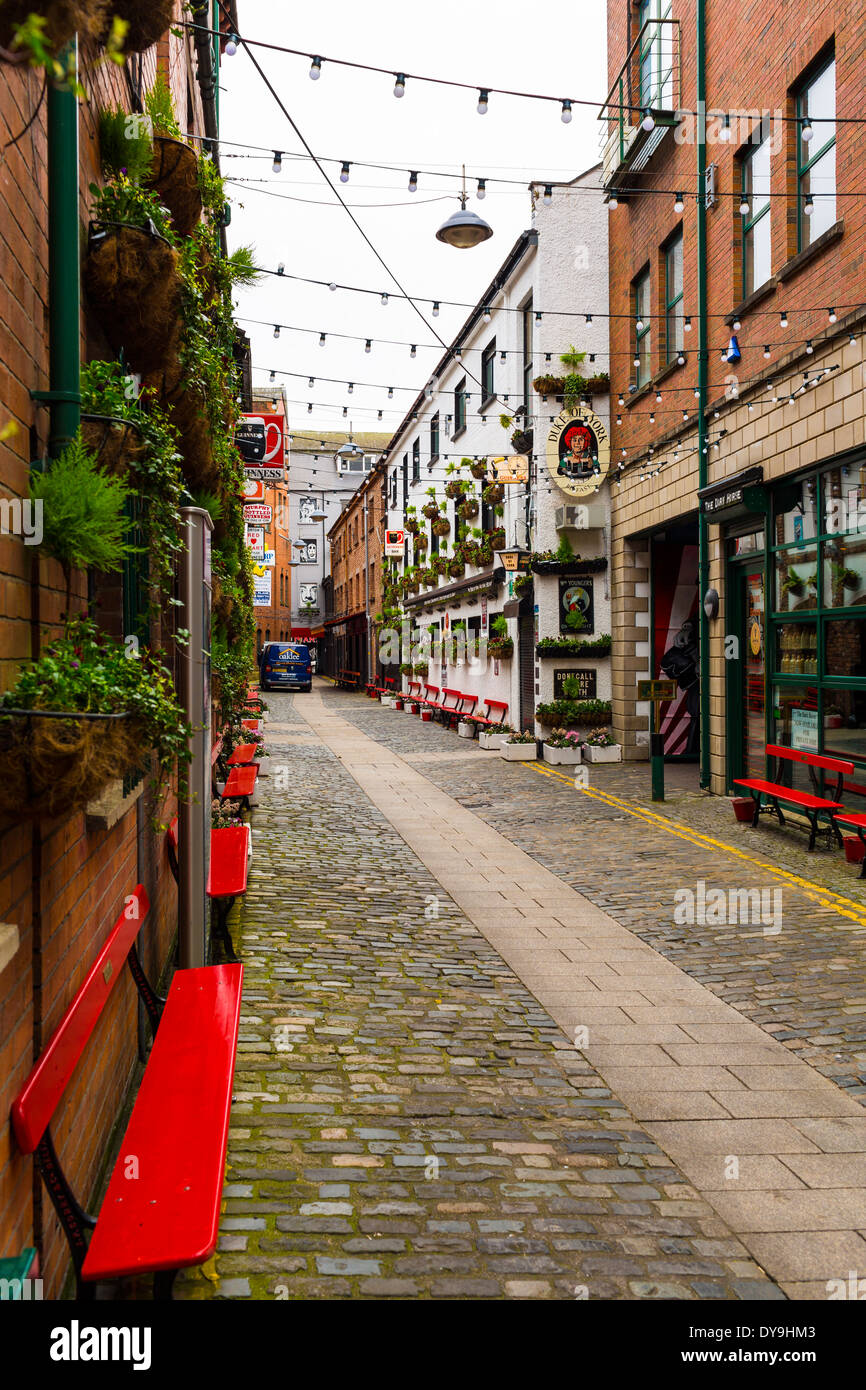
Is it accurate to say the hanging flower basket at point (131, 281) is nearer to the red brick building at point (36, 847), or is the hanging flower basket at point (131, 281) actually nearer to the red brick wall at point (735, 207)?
the red brick building at point (36, 847)

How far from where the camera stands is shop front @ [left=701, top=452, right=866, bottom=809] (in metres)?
9.75

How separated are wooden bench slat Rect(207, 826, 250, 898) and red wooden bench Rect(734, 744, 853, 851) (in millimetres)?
5270

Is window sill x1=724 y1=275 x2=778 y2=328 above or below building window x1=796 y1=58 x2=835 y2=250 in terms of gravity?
below

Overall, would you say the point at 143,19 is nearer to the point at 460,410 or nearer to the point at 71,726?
the point at 71,726

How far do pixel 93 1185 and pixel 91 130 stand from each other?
404cm

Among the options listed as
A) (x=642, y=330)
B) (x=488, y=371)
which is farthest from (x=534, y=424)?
(x=488, y=371)

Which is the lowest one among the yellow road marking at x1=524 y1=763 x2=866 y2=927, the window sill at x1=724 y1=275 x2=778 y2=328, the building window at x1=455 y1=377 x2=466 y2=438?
the yellow road marking at x1=524 y1=763 x2=866 y2=927

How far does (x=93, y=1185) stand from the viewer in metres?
3.68

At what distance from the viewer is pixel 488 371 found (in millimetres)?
23188

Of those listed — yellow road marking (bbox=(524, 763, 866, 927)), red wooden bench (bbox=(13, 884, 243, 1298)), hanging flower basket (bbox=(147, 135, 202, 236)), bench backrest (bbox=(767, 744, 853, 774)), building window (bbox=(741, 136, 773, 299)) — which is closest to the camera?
red wooden bench (bbox=(13, 884, 243, 1298))

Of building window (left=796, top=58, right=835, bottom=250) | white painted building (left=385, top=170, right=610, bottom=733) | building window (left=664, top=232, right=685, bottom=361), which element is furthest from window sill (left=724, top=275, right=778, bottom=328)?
white painted building (left=385, top=170, right=610, bottom=733)

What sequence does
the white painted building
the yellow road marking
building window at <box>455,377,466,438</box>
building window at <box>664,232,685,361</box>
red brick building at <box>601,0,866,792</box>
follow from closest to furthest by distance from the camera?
the yellow road marking
red brick building at <box>601,0,866,792</box>
building window at <box>664,232,685,361</box>
the white painted building
building window at <box>455,377,466,438</box>

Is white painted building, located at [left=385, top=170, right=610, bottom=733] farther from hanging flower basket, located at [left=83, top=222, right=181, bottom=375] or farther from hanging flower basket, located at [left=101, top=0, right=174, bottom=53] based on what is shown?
hanging flower basket, located at [left=101, top=0, right=174, bottom=53]
